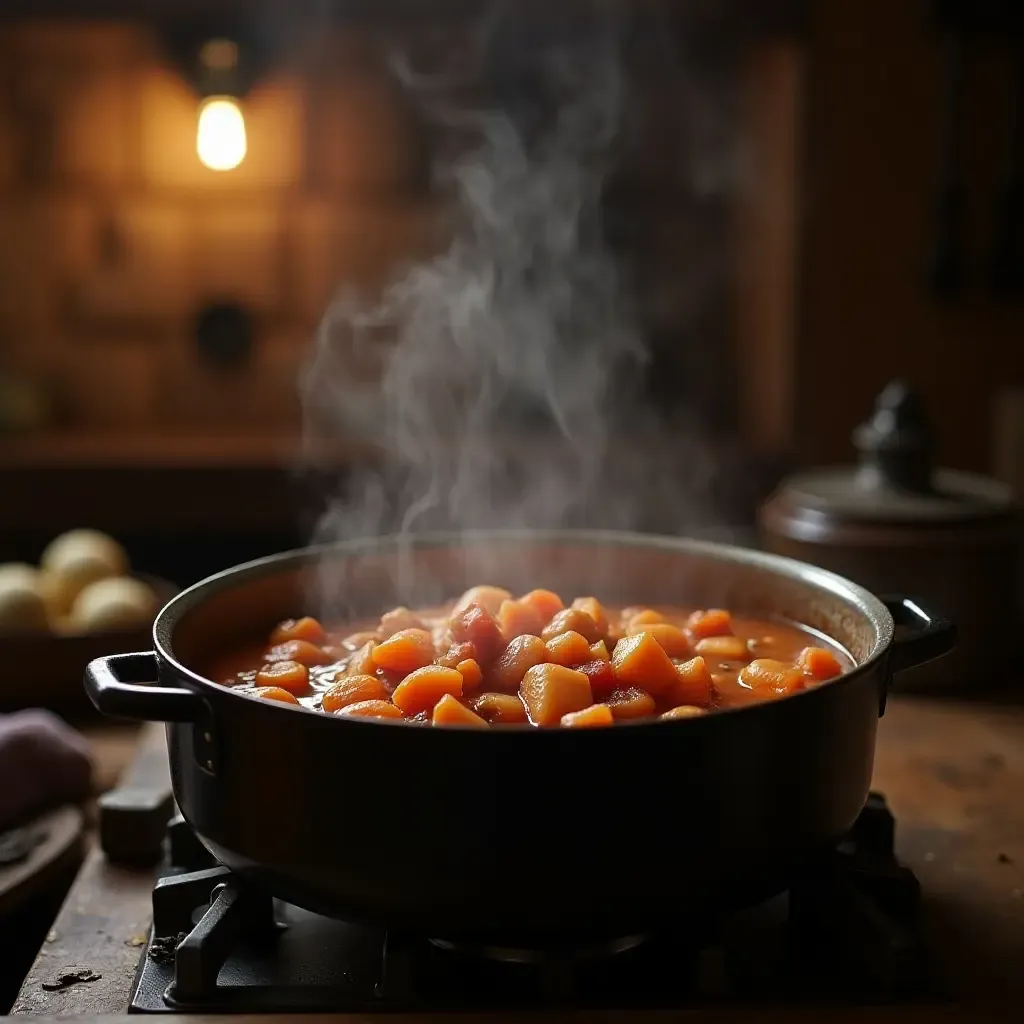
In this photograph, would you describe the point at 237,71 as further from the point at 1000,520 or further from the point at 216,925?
the point at 216,925

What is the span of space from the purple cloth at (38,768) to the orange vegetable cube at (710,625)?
818 mm

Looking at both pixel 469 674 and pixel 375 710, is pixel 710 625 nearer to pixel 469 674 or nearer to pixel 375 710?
pixel 469 674

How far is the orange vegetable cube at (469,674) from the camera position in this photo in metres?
1.30

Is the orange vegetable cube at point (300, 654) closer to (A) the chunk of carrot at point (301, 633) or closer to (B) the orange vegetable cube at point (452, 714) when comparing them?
(A) the chunk of carrot at point (301, 633)

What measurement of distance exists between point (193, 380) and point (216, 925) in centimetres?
338

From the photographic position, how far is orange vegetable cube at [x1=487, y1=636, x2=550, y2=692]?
4.32 ft

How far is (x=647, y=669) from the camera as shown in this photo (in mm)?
1268

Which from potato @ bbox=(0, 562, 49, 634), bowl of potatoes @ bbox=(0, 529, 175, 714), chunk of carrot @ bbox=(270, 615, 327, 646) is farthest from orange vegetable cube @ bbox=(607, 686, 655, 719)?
potato @ bbox=(0, 562, 49, 634)

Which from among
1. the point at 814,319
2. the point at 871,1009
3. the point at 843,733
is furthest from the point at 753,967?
the point at 814,319

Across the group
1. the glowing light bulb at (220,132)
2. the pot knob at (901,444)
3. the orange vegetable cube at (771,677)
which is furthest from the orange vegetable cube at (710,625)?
the glowing light bulb at (220,132)

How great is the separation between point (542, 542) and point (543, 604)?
0.75 feet

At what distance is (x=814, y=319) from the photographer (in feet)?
12.0

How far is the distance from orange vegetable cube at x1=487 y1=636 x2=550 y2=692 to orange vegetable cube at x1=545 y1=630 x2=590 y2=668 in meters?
0.01

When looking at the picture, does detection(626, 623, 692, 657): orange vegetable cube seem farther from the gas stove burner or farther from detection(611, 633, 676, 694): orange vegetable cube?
the gas stove burner
